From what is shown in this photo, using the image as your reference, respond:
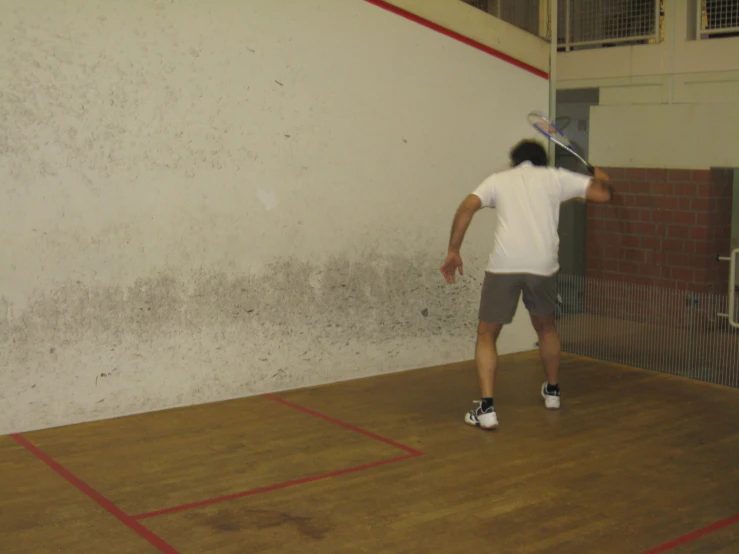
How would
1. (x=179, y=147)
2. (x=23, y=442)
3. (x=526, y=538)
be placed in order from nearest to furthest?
(x=526, y=538)
(x=23, y=442)
(x=179, y=147)

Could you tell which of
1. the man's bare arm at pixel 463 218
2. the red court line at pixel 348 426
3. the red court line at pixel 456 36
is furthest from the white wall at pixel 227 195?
the man's bare arm at pixel 463 218

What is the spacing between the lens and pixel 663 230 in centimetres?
454

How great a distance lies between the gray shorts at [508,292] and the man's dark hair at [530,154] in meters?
0.47

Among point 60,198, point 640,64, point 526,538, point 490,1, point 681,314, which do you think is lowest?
point 526,538

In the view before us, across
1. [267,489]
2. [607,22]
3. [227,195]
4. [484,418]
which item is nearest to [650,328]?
[484,418]

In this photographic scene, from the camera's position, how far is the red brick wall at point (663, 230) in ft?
14.2

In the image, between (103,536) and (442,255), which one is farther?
(442,255)

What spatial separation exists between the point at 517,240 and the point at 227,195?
4.15 ft

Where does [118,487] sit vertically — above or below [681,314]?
below

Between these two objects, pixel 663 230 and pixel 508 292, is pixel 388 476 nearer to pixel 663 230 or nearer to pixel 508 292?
pixel 508 292

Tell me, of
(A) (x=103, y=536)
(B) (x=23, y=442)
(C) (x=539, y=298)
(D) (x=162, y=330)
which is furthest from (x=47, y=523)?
(C) (x=539, y=298)

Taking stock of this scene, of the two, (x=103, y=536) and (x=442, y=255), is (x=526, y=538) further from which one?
(x=442, y=255)

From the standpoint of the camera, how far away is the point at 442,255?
15.5 feet

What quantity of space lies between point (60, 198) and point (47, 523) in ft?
4.52
